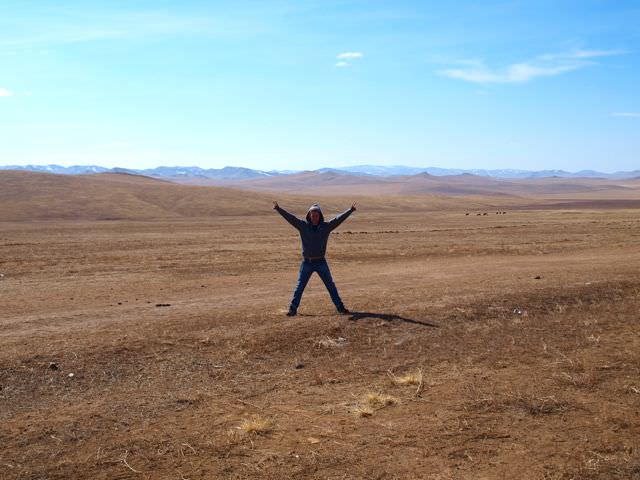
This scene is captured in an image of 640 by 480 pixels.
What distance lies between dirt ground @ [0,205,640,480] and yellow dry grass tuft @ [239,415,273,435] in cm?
2

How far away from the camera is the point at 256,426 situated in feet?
17.7

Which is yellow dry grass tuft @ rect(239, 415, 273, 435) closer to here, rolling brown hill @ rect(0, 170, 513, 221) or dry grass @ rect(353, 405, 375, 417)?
dry grass @ rect(353, 405, 375, 417)

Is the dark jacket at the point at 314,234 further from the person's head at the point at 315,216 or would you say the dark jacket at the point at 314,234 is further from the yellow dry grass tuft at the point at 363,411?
the yellow dry grass tuft at the point at 363,411

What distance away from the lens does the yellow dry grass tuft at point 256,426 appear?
5.37m

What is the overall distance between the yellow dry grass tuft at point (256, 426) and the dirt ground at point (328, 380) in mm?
16

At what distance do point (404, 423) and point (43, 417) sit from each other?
11.2ft

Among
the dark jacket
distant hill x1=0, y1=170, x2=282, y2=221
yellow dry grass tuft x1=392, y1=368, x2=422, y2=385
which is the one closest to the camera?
yellow dry grass tuft x1=392, y1=368, x2=422, y2=385

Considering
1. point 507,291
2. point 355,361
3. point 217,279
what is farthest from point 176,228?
point 355,361

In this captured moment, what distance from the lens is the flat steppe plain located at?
493 centimetres

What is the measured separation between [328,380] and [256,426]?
1539 mm

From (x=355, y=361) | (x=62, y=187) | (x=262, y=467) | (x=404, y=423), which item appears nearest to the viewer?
(x=262, y=467)

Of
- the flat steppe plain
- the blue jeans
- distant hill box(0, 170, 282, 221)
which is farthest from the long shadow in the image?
distant hill box(0, 170, 282, 221)

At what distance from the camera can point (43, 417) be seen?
565 centimetres

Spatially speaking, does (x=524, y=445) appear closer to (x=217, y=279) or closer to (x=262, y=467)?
(x=262, y=467)
